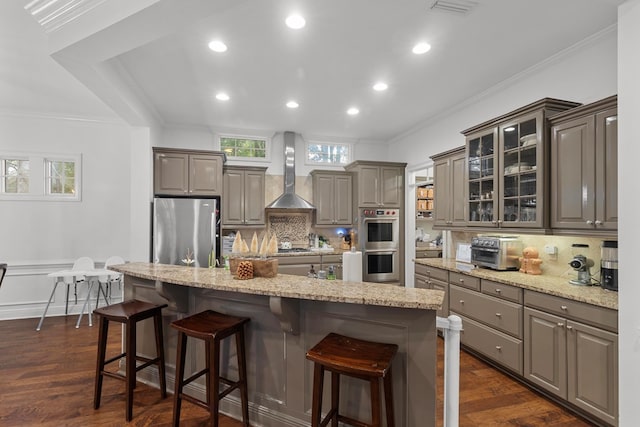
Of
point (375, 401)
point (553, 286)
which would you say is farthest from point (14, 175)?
point (553, 286)

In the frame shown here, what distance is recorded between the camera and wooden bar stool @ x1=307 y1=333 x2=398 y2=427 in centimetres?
151

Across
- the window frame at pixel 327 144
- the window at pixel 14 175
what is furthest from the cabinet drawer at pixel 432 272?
the window at pixel 14 175

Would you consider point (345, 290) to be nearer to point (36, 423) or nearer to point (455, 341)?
point (455, 341)

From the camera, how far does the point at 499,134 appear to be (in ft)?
10.6

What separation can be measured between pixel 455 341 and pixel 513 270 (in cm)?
204

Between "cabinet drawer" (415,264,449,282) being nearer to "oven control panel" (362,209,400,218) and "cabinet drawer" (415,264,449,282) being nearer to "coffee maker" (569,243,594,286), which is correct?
"coffee maker" (569,243,594,286)

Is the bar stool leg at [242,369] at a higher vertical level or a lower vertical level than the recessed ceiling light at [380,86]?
lower

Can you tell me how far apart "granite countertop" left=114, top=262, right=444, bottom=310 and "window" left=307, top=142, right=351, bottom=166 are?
3845mm

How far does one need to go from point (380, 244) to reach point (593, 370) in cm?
351

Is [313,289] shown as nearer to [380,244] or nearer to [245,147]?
[380,244]

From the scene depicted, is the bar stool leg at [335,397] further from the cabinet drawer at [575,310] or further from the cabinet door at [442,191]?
the cabinet door at [442,191]

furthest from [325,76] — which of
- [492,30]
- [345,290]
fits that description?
[345,290]

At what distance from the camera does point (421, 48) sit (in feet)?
→ 9.48

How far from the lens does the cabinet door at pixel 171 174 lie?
4.67m
